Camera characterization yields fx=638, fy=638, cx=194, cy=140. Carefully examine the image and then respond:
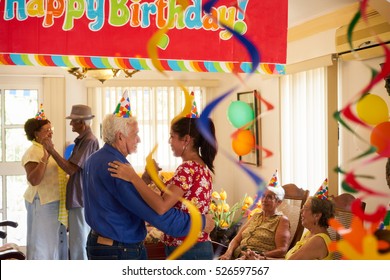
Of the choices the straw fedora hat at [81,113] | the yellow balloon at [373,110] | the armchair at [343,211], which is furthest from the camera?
the straw fedora hat at [81,113]

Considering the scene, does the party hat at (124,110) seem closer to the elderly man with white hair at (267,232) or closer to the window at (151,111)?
the elderly man with white hair at (267,232)

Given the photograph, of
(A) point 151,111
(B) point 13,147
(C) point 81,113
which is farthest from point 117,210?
(A) point 151,111

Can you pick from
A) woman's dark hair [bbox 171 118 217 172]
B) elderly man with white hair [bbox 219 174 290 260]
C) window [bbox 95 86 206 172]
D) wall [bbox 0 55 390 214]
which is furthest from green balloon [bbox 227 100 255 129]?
window [bbox 95 86 206 172]

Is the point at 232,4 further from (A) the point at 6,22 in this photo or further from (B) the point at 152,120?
(B) the point at 152,120

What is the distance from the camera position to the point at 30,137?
4500mm

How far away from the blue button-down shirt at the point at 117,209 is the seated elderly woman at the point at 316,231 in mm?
914

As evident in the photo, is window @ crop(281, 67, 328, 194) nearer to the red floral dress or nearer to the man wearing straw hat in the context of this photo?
the man wearing straw hat

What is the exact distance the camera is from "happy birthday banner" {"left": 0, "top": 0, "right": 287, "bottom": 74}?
3.30 m

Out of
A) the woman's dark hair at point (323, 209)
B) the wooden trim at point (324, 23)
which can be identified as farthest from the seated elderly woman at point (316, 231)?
the wooden trim at point (324, 23)

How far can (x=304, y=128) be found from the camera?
5.29m

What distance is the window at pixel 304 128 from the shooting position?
4.96 metres

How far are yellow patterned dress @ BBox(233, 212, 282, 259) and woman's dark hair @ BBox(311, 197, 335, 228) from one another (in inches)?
29.2

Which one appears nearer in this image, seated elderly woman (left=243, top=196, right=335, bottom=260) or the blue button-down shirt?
the blue button-down shirt
